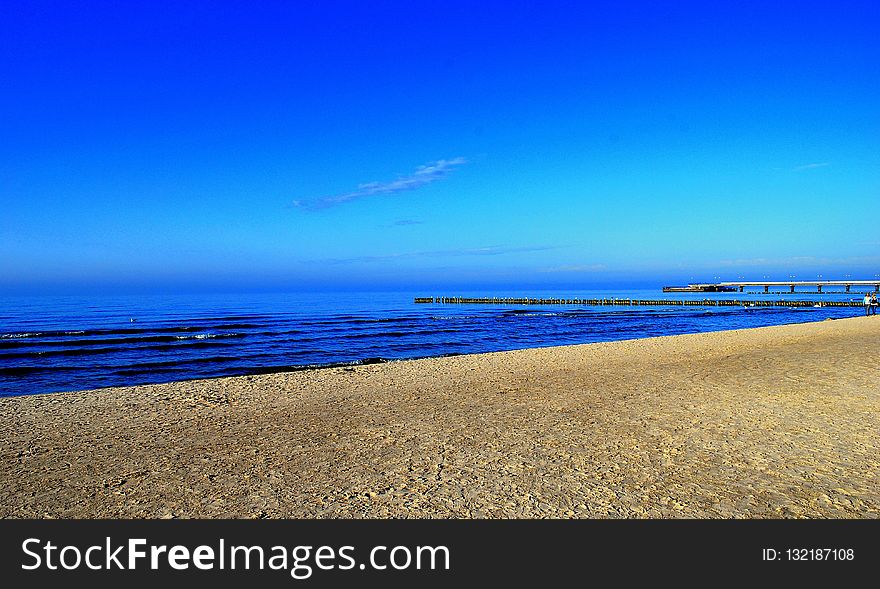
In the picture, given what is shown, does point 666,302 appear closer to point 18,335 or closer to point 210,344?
point 210,344

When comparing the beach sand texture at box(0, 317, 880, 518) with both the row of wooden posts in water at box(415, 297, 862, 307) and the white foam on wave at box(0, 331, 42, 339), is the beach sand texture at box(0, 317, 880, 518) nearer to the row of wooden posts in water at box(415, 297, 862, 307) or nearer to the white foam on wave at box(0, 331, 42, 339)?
the white foam on wave at box(0, 331, 42, 339)

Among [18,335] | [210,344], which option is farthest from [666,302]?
[18,335]

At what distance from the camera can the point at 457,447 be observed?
714cm

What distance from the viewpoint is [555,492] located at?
5.38 m

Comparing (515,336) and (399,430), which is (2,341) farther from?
(399,430)

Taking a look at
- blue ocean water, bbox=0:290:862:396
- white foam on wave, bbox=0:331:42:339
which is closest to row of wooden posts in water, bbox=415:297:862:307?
blue ocean water, bbox=0:290:862:396

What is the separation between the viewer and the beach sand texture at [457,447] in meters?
5.17

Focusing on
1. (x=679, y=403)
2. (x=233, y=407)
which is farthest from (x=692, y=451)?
(x=233, y=407)

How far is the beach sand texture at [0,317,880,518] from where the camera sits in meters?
5.17

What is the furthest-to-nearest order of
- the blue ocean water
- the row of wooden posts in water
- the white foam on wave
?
1. the row of wooden posts in water
2. the white foam on wave
3. the blue ocean water

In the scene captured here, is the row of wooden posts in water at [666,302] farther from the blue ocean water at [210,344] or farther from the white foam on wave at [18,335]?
the white foam on wave at [18,335]

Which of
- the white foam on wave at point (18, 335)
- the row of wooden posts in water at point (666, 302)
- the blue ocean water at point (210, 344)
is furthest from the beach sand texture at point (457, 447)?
the row of wooden posts in water at point (666, 302)
